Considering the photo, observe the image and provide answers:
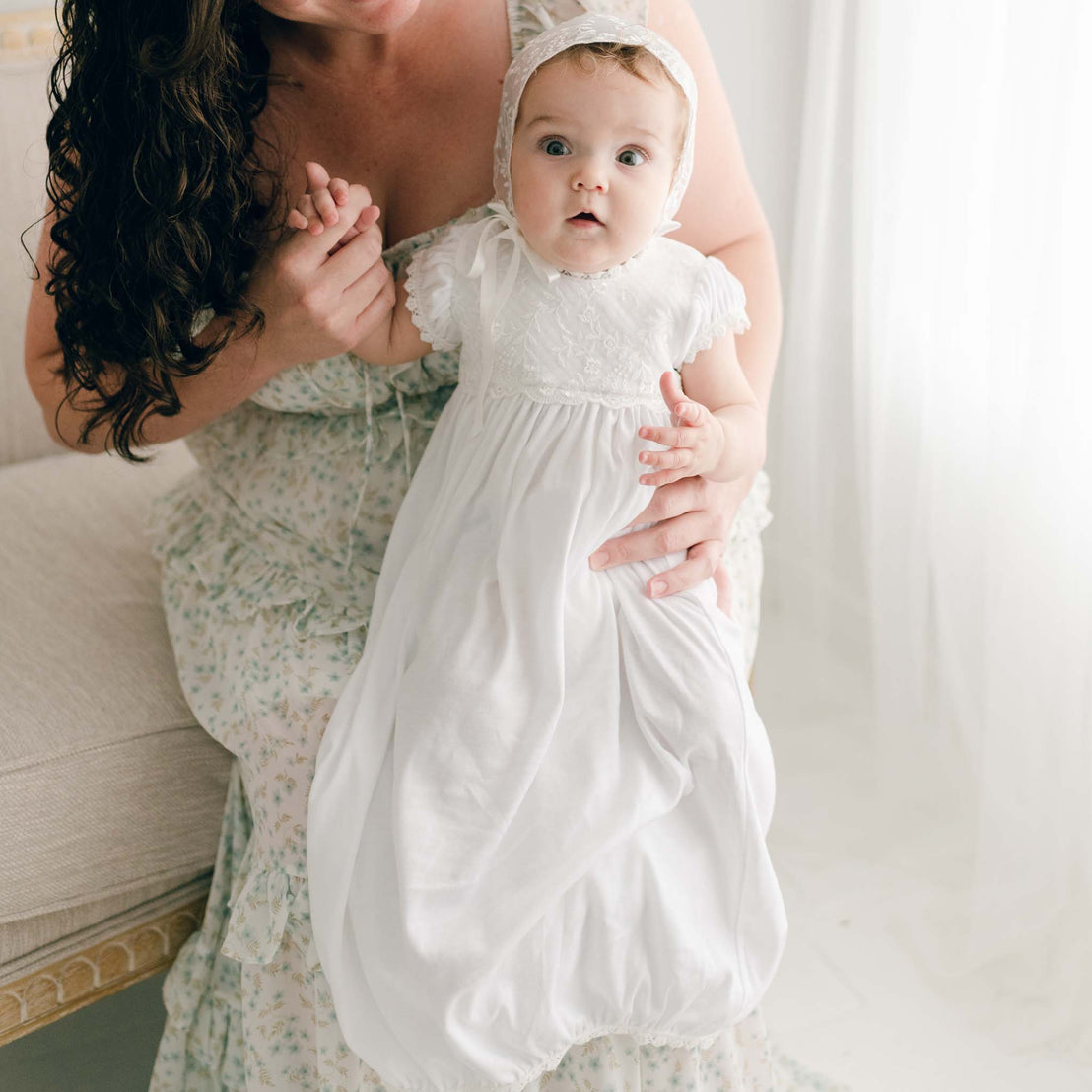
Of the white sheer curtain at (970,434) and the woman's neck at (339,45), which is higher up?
the woman's neck at (339,45)

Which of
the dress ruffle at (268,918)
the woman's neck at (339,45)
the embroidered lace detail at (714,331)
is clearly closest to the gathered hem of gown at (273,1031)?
the dress ruffle at (268,918)

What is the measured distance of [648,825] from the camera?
1.08 meters

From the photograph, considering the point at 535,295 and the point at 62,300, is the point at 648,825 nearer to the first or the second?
the point at 535,295

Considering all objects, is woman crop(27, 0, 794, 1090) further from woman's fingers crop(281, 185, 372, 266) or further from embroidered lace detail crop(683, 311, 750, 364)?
embroidered lace detail crop(683, 311, 750, 364)

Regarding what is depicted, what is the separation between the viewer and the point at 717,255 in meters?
1.41

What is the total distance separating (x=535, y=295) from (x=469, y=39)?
34 cm

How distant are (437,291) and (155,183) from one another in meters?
0.27

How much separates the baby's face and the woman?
179 millimetres

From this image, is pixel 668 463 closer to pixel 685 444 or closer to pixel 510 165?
pixel 685 444

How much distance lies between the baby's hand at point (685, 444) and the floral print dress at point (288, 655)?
298mm

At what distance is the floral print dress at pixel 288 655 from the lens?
1.16m

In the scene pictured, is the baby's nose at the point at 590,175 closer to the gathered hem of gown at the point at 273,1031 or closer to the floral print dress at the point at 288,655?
the floral print dress at the point at 288,655

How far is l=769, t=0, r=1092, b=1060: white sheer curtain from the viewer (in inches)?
60.1

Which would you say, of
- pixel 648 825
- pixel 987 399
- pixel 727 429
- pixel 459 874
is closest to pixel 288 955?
pixel 459 874
